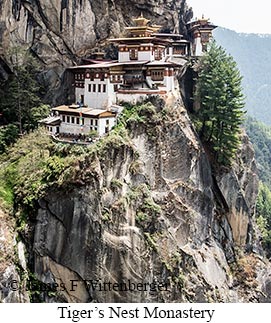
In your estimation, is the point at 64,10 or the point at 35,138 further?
the point at 64,10

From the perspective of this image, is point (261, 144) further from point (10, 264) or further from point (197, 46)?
point (10, 264)

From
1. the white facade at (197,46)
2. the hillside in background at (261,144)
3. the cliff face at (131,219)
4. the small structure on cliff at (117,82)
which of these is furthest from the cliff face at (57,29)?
the hillside in background at (261,144)

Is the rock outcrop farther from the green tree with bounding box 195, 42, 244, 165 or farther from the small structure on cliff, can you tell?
the green tree with bounding box 195, 42, 244, 165

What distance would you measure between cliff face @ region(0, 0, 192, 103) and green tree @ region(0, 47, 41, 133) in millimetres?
959

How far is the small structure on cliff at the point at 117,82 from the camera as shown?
1412 inches

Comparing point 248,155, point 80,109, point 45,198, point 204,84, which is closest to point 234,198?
point 248,155

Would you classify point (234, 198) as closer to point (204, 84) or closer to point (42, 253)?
point (204, 84)

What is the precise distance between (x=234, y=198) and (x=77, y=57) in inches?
755

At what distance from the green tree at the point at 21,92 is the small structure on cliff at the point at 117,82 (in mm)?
2192

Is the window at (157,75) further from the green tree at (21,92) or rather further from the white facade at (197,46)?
the white facade at (197,46)

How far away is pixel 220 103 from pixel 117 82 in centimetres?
985

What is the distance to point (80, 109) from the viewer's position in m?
36.8

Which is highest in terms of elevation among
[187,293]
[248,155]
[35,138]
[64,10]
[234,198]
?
[64,10]

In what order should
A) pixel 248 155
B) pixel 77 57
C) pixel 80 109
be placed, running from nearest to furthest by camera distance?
1. pixel 80 109
2. pixel 77 57
3. pixel 248 155
